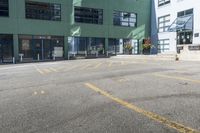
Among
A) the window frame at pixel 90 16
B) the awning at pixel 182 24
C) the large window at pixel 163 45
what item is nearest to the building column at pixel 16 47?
the window frame at pixel 90 16

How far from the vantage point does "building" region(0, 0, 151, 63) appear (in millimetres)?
31953

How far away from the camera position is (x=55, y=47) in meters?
35.1

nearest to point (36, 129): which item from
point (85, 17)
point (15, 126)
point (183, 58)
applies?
point (15, 126)

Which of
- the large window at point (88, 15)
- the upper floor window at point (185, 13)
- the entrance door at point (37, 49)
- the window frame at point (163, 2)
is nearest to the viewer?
the upper floor window at point (185, 13)

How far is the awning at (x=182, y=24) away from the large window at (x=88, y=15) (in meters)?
10.6

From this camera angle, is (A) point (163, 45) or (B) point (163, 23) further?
(B) point (163, 23)

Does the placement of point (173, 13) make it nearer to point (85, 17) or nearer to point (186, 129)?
point (85, 17)

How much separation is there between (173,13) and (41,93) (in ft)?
102

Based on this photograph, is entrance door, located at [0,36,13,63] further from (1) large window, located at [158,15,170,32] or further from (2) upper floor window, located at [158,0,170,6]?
(2) upper floor window, located at [158,0,170,6]

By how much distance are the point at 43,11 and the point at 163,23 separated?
59.9ft

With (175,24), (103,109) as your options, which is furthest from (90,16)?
(103,109)

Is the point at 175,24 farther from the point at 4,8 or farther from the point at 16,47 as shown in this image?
the point at 4,8

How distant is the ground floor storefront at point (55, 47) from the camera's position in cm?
3203

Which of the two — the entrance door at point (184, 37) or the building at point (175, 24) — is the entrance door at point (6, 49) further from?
the entrance door at point (184, 37)
